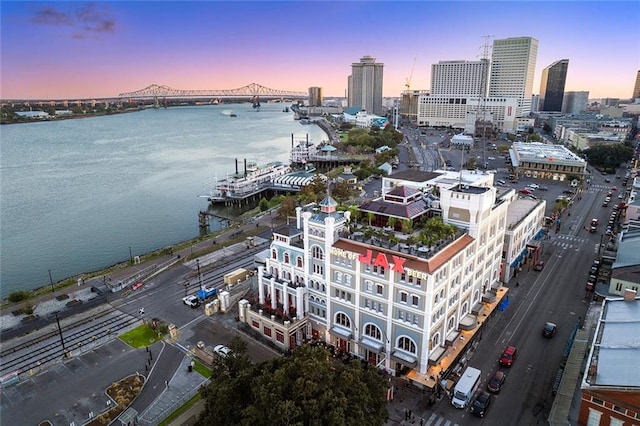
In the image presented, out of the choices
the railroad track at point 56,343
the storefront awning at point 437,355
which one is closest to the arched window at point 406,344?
the storefront awning at point 437,355

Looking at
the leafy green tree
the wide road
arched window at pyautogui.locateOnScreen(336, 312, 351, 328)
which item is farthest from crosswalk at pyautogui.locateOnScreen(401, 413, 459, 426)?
the leafy green tree

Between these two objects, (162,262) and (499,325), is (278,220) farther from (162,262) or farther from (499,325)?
(499,325)

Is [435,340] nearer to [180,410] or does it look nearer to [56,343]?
[180,410]

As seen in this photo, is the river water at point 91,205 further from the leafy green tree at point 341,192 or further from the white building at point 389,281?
the white building at point 389,281

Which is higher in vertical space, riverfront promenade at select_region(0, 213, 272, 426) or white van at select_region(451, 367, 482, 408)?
white van at select_region(451, 367, 482, 408)

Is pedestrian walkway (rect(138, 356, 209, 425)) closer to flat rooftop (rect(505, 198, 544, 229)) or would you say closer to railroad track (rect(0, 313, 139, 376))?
railroad track (rect(0, 313, 139, 376))

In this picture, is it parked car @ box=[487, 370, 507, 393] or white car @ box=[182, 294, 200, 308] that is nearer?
parked car @ box=[487, 370, 507, 393]

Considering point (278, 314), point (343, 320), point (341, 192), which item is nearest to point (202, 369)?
point (278, 314)
